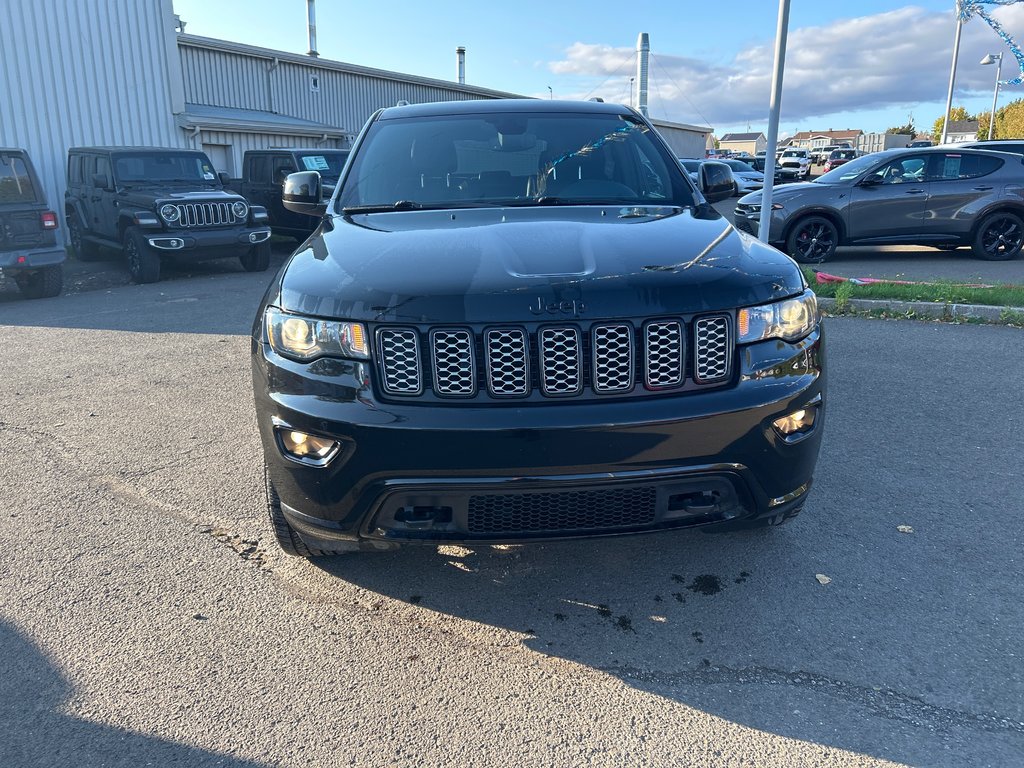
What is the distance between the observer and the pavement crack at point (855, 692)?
2205mm

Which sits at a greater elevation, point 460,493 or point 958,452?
point 460,493

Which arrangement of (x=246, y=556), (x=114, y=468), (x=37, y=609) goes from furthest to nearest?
(x=114, y=468)
(x=246, y=556)
(x=37, y=609)

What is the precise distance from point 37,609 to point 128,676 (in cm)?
62

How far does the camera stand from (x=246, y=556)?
10.4 feet

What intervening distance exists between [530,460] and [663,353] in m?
0.52

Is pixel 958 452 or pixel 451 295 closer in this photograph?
pixel 451 295

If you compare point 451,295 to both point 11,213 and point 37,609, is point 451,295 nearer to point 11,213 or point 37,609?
point 37,609

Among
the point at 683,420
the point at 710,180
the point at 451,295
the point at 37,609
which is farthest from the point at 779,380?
the point at 37,609

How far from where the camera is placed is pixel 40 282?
10273mm

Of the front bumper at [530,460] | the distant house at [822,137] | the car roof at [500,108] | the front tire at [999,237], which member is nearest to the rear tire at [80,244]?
the car roof at [500,108]

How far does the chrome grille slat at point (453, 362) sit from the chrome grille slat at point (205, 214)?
33.0 ft

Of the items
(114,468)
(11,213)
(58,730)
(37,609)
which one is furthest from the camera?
(11,213)

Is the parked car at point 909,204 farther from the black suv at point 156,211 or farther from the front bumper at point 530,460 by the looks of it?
the front bumper at point 530,460

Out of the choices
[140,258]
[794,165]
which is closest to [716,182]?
[140,258]
